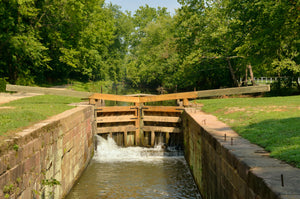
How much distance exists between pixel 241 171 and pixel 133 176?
7013 millimetres

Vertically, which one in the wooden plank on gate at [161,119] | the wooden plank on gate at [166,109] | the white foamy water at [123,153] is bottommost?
the white foamy water at [123,153]

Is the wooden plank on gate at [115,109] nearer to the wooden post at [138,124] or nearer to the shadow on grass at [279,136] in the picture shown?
the wooden post at [138,124]

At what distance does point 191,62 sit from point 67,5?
11428 millimetres

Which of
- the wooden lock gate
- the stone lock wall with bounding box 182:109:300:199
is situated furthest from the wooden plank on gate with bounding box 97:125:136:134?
the stone lock wall with bounding box 182:109:300:199

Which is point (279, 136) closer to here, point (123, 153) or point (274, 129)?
point (274, 129)

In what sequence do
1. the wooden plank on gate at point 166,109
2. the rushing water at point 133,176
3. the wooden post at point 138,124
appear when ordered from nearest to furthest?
the rushing water at point 133,176 < the wooden plank on gate at point 166,109 < the wooden post at point 138,124

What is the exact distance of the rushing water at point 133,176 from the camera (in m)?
9.03

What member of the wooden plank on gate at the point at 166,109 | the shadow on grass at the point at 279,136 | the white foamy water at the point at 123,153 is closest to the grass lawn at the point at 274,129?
the shadow on grass at the point at 279,136

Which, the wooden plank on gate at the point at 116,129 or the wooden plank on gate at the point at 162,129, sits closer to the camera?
the wooden plank on gate at the point at 162,129

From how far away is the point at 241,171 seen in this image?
4.17m

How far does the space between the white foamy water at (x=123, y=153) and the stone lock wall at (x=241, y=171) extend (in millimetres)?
5995

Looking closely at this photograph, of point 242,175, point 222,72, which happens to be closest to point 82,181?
point 242,175

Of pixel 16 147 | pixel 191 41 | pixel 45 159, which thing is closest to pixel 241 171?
pixel 16 147

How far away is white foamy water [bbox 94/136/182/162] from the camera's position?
13195 millimetres
